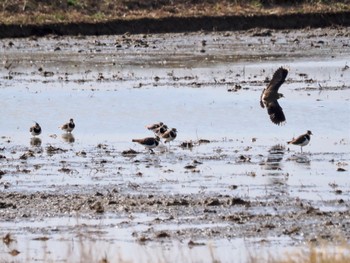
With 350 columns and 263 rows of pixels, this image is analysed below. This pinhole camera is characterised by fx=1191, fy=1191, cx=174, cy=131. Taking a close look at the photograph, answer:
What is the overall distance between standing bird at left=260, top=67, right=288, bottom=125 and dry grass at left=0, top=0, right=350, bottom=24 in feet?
67.6

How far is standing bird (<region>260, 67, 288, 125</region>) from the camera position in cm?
1866

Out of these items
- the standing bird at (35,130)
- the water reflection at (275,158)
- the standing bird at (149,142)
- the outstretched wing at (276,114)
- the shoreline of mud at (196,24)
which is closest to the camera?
the water reflection at (275,158)

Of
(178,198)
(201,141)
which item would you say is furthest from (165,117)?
(178,198)

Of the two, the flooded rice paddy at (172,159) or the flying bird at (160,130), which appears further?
the flying bird at (160,130)

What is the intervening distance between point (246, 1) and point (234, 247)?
3270 cm

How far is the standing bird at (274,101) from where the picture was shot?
1866 centimetres

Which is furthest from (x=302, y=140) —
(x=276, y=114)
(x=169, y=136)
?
(x=169, y=136)

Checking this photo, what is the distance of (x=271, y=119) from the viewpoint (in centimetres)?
1881

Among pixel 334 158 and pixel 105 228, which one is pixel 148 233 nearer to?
pixel 105 228

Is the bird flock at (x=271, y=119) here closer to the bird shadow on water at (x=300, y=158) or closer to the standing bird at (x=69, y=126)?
the standing bird at (x=69, y=126)

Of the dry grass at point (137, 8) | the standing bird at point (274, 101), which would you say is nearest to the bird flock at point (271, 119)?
the standing bird at point (274, 101)

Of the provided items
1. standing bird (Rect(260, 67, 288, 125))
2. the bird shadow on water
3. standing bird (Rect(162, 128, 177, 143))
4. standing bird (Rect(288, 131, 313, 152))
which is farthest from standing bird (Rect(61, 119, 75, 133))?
the bird shadow on water

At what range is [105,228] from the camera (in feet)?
41.0

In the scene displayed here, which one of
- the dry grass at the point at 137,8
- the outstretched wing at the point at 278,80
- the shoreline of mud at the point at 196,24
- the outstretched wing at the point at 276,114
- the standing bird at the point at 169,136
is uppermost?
the dry grass at the point at 137,8
